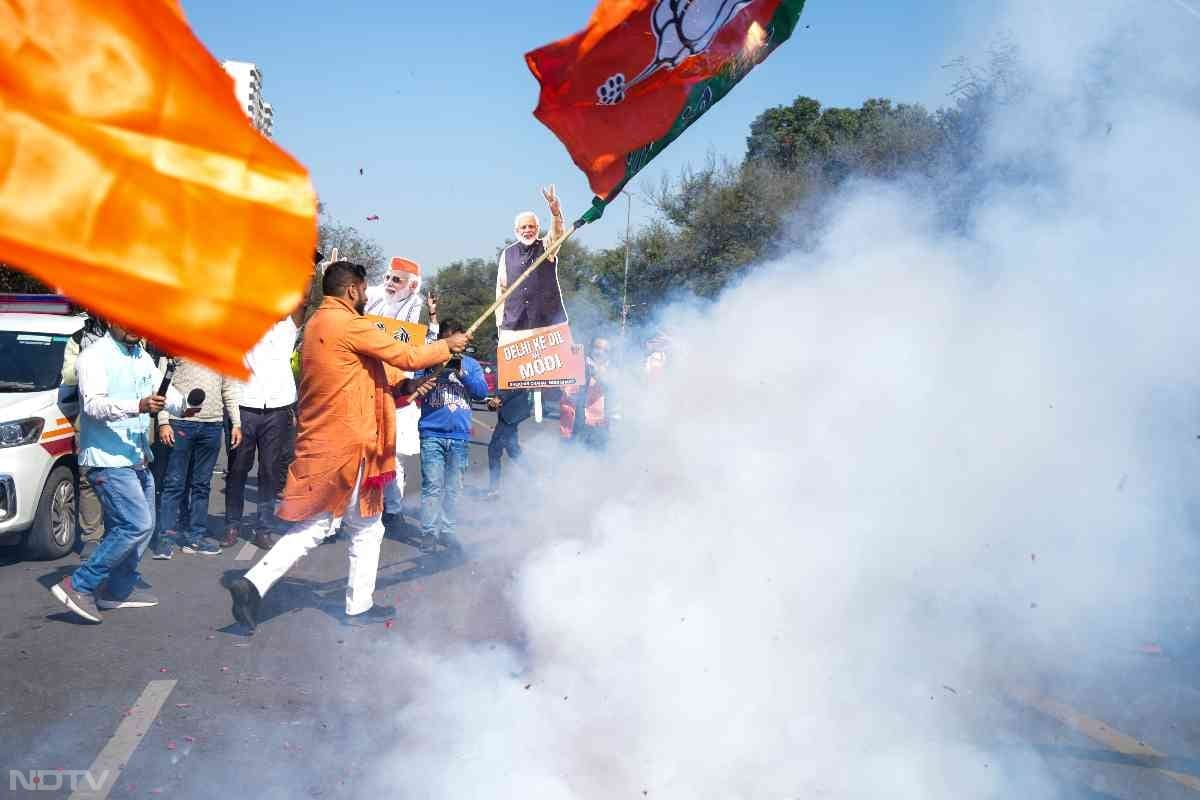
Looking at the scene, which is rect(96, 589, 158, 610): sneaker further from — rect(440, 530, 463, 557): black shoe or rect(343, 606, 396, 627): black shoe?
rect(440, 530, 463, 557): black shoe

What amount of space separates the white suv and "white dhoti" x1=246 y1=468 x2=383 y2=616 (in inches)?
93.1

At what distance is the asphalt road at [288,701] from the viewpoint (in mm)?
3666

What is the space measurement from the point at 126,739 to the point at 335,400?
1.90 meters

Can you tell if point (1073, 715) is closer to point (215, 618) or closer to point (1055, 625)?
point (1055, 625)

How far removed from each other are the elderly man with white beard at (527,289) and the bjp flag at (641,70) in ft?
7.14

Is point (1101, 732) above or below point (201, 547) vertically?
above

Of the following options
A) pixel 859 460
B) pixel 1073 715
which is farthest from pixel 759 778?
pixel 859 460

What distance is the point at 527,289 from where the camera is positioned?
7.11 meters

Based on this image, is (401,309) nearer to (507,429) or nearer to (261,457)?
(261,457)

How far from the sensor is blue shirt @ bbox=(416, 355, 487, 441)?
302 inches

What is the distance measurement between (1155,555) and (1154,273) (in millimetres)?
1442

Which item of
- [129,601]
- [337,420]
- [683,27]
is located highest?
[683,27]

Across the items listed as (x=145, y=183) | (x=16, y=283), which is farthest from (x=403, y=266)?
(x=16, y=283)


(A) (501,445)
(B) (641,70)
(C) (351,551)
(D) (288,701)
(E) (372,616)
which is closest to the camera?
(B) (641,70)
